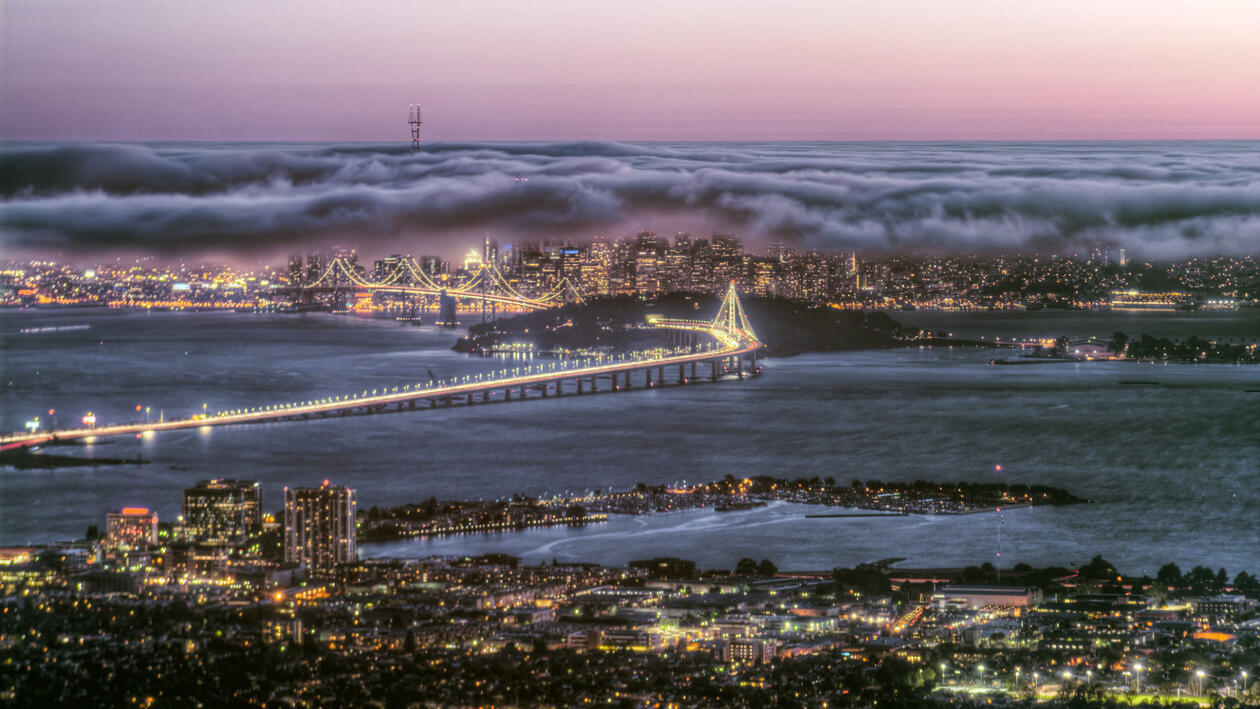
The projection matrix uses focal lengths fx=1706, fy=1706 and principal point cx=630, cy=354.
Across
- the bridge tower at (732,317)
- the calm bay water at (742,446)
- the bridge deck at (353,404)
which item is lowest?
the calm bay water at (742,446)

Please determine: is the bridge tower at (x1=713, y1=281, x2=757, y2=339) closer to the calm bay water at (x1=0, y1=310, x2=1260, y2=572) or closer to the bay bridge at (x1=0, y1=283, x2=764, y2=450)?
the bay bridge at (x1=0, y1=283, x2=764, y2=450)

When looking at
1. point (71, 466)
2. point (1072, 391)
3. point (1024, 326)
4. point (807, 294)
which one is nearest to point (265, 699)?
point (71, 466)

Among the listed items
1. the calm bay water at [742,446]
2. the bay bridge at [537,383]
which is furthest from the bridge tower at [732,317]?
the calm bay water at [742,446]

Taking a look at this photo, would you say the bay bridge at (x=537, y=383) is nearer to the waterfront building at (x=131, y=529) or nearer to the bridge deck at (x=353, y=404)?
the bridge deck at (x=353, y=404)

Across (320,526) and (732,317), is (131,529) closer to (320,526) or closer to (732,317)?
(320,526)

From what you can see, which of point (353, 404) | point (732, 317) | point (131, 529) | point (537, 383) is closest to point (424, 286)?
point (732, 317)
